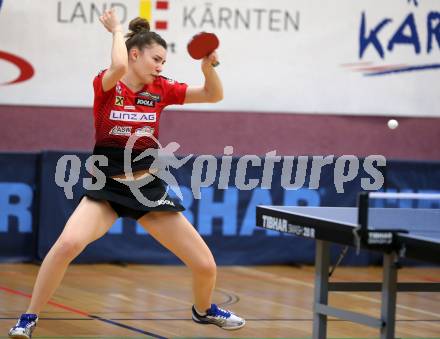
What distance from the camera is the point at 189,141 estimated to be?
9.42m

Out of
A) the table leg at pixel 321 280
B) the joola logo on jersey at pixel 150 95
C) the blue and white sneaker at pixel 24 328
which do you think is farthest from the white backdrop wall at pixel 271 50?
the table leg at pixel 321 280

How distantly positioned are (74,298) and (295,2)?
3840 millimetres

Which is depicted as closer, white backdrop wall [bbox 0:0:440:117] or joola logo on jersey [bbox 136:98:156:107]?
joola logo on jersey [bbox 136:98:156:107]

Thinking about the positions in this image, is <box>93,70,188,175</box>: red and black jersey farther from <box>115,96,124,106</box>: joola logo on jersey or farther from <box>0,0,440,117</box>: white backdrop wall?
<box>0,0,440,117</box>: white backdrop wall

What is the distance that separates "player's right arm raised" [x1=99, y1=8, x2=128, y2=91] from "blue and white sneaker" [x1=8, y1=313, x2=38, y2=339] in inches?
46.7

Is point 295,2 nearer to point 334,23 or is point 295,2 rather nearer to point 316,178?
point 334,23

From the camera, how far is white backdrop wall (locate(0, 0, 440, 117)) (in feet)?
28.8

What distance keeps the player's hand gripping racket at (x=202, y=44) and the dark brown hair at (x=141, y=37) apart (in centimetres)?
25

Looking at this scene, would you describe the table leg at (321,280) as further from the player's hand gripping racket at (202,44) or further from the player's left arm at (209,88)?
the player's hand gripping racket at (202,44)

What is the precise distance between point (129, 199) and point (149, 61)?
701 millimetres

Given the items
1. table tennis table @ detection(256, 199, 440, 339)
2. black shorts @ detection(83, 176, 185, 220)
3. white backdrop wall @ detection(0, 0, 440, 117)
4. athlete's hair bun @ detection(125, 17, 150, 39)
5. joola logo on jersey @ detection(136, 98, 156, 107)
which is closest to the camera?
table tennis table @ detection(256, 199, 440, 339)

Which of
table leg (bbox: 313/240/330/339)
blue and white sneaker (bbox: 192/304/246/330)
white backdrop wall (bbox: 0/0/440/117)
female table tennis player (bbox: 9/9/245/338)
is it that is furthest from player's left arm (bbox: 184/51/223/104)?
white backdrop wall (bbox: 0/0/440/117)

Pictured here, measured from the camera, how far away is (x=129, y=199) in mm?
4918

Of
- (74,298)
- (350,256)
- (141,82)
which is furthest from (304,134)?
(141,82)
